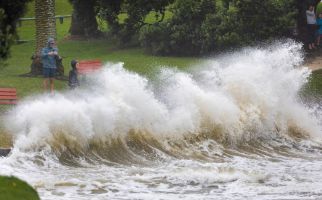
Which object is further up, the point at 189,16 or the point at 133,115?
the point at 189,16

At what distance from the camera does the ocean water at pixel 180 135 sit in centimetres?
1692

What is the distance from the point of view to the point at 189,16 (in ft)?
99.9

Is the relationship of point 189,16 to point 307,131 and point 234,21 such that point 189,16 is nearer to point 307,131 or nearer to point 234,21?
point 234,21

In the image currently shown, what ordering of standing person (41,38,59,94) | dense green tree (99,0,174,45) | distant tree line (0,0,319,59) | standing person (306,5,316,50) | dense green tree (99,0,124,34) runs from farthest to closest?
1. dense green tree (99,0,124,34)
2. dense green tree (99,0,174,45)
3. standing person (306,5,316,50)
4. distant tree line (0,0,319,59)
5. standing person (41,38,59,94)

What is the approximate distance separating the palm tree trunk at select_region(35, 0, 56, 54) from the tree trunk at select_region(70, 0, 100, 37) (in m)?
6.29

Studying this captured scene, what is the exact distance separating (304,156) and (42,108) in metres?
6.20

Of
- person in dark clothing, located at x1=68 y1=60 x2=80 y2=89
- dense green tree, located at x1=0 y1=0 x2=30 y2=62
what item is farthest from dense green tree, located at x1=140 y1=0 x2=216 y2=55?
dense green tree, located at x1=0 y1=0 x2=30 y2=62

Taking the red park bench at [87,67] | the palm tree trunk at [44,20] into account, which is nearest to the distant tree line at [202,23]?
the red park bench at [87,67]

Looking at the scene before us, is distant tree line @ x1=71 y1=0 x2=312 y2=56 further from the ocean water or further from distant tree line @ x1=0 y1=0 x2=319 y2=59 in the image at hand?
the ocean water

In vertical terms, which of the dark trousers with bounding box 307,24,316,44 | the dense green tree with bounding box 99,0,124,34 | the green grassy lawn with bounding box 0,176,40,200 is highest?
the dense green tree with bounding box 99,0,124,34

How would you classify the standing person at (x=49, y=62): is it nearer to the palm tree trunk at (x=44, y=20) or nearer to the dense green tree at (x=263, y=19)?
the palm tree trunk at (x=44, y=20)

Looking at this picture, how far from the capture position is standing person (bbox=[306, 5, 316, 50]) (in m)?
30.1

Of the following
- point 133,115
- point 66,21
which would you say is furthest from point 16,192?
point 66,21

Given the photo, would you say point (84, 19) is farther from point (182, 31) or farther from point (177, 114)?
point (177, 114)
